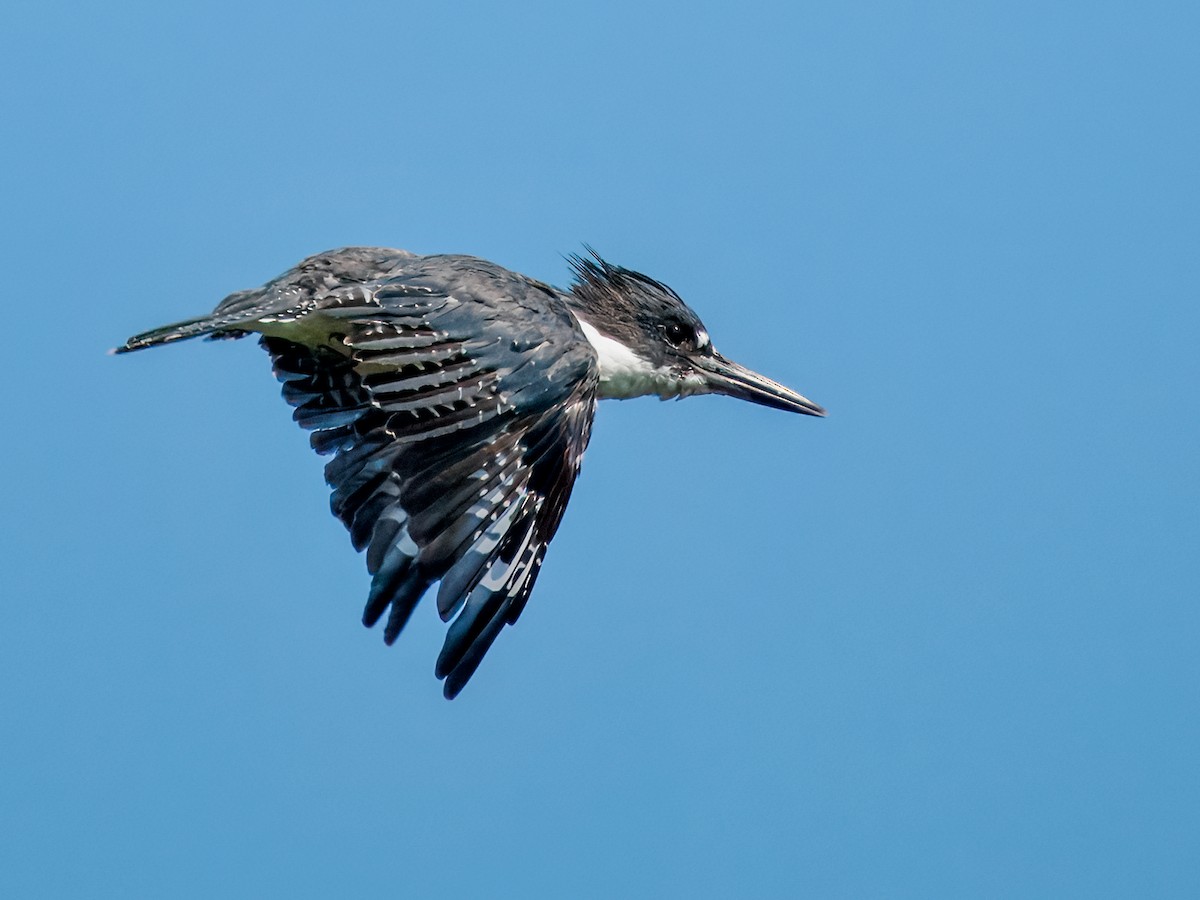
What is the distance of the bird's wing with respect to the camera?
2668 mm

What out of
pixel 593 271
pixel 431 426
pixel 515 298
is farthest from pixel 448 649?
pixel 593 271

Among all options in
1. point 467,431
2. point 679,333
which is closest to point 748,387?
point 679,333

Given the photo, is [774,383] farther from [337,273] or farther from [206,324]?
[206,324]

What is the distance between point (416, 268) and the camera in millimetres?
2881

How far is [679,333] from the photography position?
3312 millimetres

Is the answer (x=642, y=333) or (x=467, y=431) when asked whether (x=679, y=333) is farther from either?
(x=467, y=431)

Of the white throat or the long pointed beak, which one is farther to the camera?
the long pointed beak

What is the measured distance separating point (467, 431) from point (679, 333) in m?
0.74

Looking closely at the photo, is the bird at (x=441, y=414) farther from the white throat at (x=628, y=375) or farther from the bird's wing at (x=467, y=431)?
the white throat at (x=628, y=375)

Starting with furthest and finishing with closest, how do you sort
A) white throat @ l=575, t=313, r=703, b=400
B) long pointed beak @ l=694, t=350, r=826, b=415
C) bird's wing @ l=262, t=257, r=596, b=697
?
long pointed beak @ l=694, t=350, r=826, b=415 → white throat @ l=575, t=313, r=703, b=400 → bird's wing @ l=262, t=257, r=596, b=697

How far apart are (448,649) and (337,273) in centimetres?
72

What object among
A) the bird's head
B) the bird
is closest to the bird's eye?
the bird's head

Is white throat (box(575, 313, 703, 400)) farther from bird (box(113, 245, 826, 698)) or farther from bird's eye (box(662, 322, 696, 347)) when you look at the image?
bird (box(113, 245, 826, 698))

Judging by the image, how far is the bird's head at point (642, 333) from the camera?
3266mm
